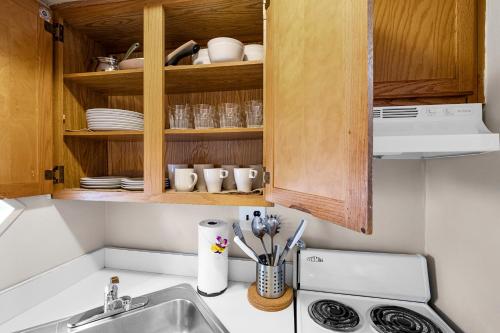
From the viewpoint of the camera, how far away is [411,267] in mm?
928

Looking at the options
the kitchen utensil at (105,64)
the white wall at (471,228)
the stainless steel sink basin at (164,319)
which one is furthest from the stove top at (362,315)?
the kitchen utensil at (105,64)

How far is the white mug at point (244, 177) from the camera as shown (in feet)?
2.92

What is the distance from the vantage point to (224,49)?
0.85 meters

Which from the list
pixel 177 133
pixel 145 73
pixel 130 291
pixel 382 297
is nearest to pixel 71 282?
pixel 130 291

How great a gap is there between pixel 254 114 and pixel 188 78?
0.32 meters

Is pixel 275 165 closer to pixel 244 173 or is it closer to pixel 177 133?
pixel 244 173

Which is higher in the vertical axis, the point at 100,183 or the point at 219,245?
the point at 100,183

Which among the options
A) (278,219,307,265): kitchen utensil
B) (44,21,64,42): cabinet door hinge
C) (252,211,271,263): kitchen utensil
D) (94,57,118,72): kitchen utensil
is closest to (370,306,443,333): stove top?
(278,219,307,265): kitchen utensil

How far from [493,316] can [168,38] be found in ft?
5.17

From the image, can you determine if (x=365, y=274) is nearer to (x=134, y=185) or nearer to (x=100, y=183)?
(x=134, y=185)

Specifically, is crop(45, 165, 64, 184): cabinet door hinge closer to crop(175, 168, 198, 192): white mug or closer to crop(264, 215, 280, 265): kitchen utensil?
crop(175, 168, 198, 192): white mug

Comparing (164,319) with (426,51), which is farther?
(164,319)

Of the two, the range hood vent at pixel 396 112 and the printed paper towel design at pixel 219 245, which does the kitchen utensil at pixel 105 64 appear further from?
the range hood vent at pixel 396 112

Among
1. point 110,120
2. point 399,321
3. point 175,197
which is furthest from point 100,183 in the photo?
point 399,321
